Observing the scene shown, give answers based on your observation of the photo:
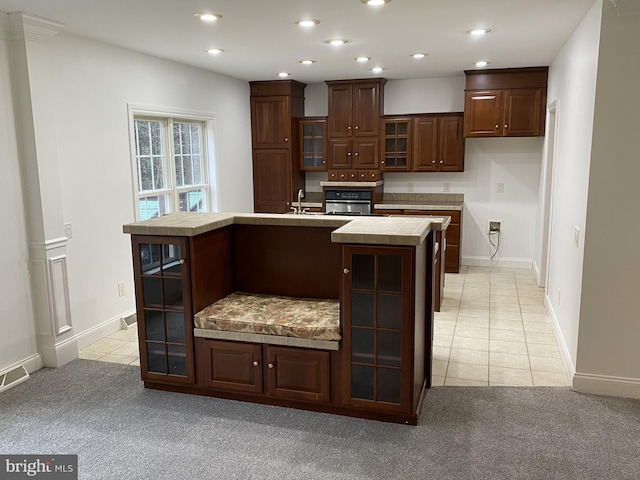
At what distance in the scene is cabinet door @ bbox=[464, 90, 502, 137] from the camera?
598 centimetres

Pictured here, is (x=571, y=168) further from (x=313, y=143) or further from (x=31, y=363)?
(x=31, y=363)

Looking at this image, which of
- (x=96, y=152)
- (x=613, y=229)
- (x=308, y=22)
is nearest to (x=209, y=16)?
(x=308, y=22)

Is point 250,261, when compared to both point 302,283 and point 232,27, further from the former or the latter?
point 232,27

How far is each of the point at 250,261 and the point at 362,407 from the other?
4.02ft

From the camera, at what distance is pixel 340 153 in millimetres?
6730

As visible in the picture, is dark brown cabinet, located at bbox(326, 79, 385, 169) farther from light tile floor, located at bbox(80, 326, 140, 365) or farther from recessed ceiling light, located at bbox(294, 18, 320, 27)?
light tile floor, located at bbox(80, 326, 140, 365)

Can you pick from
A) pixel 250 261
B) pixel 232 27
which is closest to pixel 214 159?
pixel 232 27

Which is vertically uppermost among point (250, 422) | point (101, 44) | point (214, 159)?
point (101, 44)

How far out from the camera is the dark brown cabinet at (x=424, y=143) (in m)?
6.37

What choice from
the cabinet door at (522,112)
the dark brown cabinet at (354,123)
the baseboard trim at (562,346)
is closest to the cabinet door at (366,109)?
the dark brown cabinet at (354,123)

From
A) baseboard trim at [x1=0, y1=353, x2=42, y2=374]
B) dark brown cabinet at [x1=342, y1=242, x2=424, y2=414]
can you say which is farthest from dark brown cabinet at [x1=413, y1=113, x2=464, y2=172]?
baseboard trim at [x1=0, y1=353, x2=42, y2=374]

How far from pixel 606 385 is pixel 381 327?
1.55m

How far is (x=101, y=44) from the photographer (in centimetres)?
418

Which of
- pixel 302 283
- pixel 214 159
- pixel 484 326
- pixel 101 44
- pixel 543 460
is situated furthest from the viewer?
pixel 214 159
